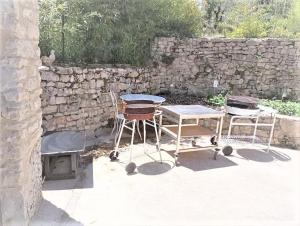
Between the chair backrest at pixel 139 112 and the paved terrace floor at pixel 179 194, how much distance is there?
2.14 feet

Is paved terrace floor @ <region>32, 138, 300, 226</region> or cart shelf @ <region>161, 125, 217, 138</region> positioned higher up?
cart shelf @ <region>161, 125, 217, 138</region>

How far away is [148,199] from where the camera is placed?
3.20 m

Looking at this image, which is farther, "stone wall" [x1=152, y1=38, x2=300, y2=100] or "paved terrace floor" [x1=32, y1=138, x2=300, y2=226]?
"stone wall" [x1=152, y1=38, x2=300, y2=100]

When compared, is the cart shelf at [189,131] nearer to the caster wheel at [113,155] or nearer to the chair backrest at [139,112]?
the chair backrest at [139,112]

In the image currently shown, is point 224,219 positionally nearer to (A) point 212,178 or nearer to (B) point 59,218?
(A) point 212,178

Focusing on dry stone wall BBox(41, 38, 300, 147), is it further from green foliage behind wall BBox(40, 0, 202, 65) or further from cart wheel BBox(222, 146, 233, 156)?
cart wheel BBox(222, 146, 233, 156)

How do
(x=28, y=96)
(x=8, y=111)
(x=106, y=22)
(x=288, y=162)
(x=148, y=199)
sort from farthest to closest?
1. (x=106, y=22)
2. (x=288, y=162)
3. (x=148, y=199)
4. (x=28, y=96)
5. (x=8, y=111)

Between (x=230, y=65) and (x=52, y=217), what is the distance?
6.02 metres

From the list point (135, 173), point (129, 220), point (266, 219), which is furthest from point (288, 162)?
point (129, 220)

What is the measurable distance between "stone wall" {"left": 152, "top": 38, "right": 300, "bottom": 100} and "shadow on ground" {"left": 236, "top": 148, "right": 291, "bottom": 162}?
3.07 m

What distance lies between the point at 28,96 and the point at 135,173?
180 centimetres

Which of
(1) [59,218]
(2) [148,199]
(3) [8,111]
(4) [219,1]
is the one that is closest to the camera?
(3) [8,111]

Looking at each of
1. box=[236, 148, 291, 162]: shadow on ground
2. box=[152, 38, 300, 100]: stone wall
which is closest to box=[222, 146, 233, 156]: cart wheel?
box=[236, 148, 291, 162]: shadow on ground

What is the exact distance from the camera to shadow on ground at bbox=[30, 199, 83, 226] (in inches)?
106
